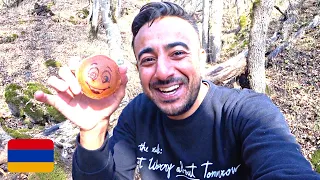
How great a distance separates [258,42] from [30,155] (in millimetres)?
5549

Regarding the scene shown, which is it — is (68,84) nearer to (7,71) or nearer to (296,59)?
(296,59)

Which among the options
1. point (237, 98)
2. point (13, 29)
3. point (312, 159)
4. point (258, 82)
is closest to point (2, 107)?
point (258, 82)

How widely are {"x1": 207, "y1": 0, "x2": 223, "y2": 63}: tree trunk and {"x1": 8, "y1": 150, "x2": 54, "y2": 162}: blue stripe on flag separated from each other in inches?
406

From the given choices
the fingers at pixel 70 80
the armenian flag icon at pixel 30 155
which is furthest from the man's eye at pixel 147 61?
the armenian flag icon at pixel 30 155

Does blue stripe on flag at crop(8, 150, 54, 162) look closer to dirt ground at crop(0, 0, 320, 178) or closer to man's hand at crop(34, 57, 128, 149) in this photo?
man's hand at crop(34, 57, 128, 149)

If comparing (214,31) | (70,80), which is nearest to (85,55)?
(214,31)

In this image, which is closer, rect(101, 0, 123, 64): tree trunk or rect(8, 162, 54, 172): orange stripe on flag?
rect(8, 162, 54, 172): orange stripe on flag

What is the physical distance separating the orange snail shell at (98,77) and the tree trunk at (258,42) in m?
5.44

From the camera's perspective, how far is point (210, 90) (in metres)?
1.98

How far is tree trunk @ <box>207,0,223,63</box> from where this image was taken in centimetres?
1238

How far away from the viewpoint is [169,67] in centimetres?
184

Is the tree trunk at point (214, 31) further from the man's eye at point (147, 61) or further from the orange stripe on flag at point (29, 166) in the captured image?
the man's eye at point (147, 61)

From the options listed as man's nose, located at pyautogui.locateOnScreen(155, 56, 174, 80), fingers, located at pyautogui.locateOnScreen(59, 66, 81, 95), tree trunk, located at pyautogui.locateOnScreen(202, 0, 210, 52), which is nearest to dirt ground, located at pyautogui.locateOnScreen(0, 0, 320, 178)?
tree trunk, located at pyautogui.locateOnScreen(202, 0, 210, 52)

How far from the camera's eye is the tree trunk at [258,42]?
660 centimetres
